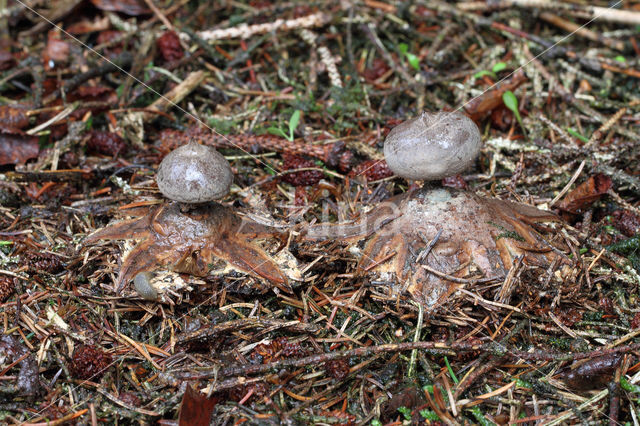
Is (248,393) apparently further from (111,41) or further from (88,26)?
(88,26)

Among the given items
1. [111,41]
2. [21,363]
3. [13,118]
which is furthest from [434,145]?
[111,41]

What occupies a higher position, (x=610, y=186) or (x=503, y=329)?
(x=610, y=186)

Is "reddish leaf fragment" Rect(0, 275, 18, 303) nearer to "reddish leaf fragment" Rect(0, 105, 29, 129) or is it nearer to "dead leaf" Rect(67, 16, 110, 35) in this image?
"reddish leaf fragment" Rect(0, 105, 29, 129)

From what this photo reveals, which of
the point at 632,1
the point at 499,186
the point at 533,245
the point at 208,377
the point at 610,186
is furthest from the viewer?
the point at 632,1

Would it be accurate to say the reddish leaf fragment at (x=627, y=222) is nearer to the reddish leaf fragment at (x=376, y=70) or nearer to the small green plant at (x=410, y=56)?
the small green plant at (x=410, y=56)

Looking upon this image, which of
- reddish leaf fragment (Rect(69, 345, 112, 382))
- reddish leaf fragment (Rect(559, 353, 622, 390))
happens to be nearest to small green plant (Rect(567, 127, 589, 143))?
reddish leaf fragment (Rect(559, 353, 622, 390))

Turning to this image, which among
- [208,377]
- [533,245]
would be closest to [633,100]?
[533,245]

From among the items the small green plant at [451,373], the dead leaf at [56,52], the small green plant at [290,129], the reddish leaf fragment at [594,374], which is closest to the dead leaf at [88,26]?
the dead leaf at [56,52]

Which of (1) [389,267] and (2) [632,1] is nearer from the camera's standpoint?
(1) [389,267]

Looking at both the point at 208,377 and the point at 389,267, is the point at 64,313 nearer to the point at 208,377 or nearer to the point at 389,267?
the point at 208,377
